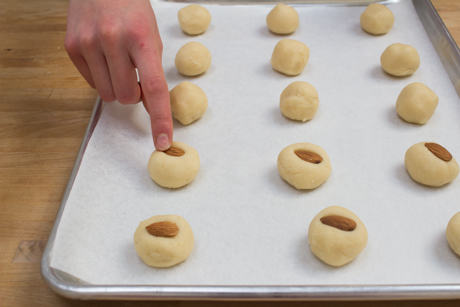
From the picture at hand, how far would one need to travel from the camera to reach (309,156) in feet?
5.61

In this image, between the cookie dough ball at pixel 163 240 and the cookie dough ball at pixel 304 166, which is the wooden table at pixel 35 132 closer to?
the cookie dough ball at pixel 163 240

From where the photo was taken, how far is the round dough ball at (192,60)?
2160mm

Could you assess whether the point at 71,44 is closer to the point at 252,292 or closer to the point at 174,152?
the point at 174,152

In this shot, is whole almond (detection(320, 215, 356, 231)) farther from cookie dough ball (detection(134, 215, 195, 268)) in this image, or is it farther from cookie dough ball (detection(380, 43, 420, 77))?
cookie dough ball (detection(380, 43, 420, 77))

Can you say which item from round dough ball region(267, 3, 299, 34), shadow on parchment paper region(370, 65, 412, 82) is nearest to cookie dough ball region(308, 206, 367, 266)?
shadow on parchment paper region(370, 65, 412, 82)

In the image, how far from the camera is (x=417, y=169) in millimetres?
1666

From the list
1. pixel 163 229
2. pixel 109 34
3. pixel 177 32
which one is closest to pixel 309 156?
pixel 163 229

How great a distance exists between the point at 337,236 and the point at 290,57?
1.13m

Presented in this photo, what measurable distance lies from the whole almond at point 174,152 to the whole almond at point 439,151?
3.61 ft

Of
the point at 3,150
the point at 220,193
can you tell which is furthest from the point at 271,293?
the point at 3,150

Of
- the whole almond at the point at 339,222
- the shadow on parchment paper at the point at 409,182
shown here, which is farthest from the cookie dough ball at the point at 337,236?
the shadow on parchment paper at the point at 409,182

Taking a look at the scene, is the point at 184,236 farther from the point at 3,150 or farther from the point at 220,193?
the point at 3,150

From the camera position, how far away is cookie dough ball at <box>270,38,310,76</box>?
2.16 m

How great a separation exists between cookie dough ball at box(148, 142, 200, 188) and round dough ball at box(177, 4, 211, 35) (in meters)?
1.06
